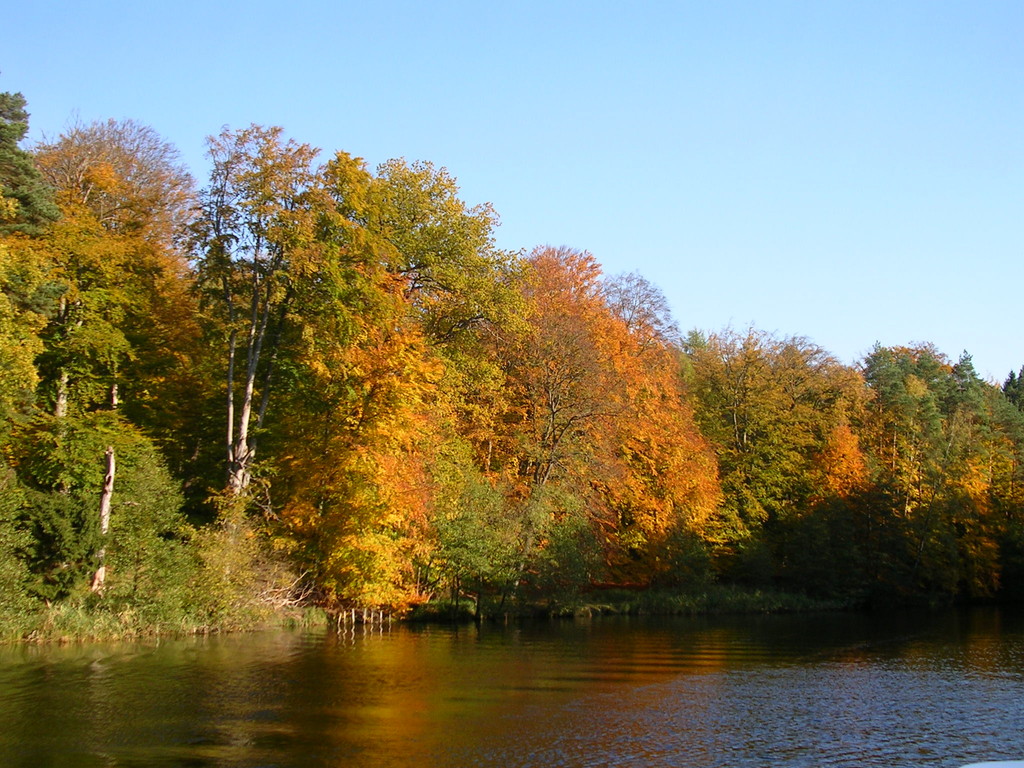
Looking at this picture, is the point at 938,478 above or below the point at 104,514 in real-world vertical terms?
above

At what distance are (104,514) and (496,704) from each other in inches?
535

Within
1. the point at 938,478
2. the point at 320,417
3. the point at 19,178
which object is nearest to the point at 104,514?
the point at 320,417

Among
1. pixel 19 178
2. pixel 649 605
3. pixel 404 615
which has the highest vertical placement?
pixel 19 178

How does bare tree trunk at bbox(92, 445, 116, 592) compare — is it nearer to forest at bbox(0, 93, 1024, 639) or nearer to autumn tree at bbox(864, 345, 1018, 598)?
forest at bbox(0, 93, 1024, 639)

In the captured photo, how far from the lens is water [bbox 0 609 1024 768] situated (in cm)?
1366

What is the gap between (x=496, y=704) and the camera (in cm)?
1723

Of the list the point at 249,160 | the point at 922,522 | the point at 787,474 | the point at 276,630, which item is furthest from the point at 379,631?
the point at 922,522

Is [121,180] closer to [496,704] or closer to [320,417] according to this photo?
[320,417]

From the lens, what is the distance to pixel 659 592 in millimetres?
43688

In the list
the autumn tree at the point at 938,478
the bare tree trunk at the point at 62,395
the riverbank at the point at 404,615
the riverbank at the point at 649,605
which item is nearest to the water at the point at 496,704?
the riverbank at the point at 404,615

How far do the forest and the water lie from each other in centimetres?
296

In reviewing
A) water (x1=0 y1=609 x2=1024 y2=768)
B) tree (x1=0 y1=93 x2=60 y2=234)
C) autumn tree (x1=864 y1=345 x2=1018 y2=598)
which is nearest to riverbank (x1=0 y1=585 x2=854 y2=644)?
water (x1=0 y1=609 x2=1024 y2=768)

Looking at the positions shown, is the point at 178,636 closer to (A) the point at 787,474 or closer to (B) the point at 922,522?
(A) the point at 787,474

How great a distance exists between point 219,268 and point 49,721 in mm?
16935
